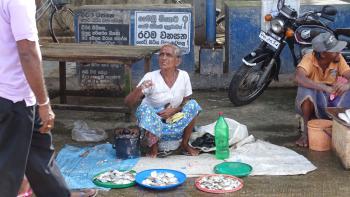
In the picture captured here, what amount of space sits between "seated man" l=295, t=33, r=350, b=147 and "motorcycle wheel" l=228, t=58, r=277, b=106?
118 cm

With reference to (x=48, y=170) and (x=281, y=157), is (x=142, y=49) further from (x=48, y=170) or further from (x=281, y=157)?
(x=48, y=170)

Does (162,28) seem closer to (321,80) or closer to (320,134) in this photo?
(321,80)

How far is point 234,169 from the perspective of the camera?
4.83 metres

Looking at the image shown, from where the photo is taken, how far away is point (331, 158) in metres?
5.15

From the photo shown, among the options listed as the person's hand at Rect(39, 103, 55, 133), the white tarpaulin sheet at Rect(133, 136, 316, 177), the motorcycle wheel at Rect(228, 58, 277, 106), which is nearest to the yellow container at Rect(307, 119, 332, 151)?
the white tarpaulin sheet at Rect(133, 136, 316, 177)

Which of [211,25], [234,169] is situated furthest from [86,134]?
[211,25]

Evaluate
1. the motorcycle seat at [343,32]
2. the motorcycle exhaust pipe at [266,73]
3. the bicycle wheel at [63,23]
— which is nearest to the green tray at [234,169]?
the motorcycle exhaust pipe at [266,73]

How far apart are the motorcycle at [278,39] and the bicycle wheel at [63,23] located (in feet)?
13.1

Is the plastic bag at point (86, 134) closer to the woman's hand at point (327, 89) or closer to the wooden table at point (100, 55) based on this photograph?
the wooden table at point (100, 55)

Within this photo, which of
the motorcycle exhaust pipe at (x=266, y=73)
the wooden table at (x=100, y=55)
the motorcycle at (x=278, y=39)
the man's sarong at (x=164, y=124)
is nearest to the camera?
the man's sarong at (x=164, y=124)

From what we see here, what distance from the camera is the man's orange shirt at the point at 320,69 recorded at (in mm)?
5449

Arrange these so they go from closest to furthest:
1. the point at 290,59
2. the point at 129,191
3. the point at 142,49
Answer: the point at 129,191
the point at 142,49
the point at 290,59

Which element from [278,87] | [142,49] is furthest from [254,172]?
[278,87]

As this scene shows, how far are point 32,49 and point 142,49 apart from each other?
3.25 metres
